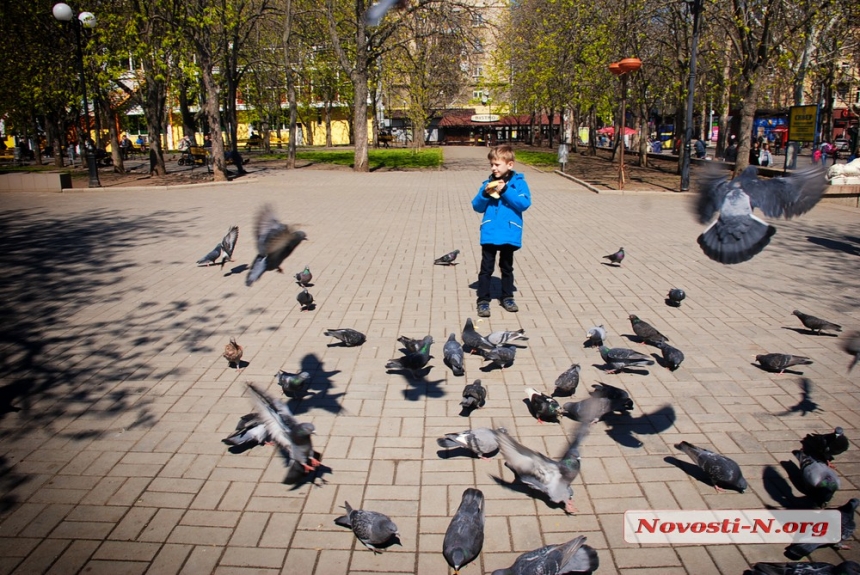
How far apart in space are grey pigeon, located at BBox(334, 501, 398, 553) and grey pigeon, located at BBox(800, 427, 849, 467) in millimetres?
2776

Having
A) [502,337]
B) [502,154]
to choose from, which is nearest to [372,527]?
[502,337]

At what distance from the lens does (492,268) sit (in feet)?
21.9

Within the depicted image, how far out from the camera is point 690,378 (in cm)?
504

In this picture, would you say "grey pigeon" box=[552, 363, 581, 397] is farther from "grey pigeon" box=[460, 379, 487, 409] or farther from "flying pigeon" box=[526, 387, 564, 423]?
"grey pigeon" box=[460, 379, 487, 409]

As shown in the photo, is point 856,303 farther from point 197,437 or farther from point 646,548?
point 197,437

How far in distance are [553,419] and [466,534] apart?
160cm

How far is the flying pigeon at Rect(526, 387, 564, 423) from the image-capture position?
418 centimetres

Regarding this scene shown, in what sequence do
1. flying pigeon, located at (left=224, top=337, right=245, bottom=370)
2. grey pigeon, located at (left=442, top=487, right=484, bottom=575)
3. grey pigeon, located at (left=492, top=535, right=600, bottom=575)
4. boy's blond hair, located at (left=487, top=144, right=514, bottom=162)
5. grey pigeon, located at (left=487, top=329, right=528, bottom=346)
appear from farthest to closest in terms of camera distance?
boy's blond hair, located at (left=487, top=144, right=514, bottom=162), grey pigeon, located at (left=487, top=329, right=528, bottom=346), flying pigeon, located at (left=224, top=337, right=245, bottom=370), grey pigeon, located at (left=442, top=487, right=484, bottom=575), grey pigeon, located at (left=492, top=535, right=600, bottom=575)

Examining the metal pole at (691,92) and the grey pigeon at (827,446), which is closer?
the grey pigeon at (827,446)

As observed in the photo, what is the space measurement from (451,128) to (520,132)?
28.9 ft

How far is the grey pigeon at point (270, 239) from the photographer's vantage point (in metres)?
4.52

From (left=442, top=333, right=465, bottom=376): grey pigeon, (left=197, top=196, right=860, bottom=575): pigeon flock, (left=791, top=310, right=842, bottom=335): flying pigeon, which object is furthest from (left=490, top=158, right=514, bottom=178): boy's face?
(left=791, top=310, right=842, bottom=335): flying pigeon

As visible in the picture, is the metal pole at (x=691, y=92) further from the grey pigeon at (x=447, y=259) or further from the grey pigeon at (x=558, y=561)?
the grey pigeon at (x=558, y=561)

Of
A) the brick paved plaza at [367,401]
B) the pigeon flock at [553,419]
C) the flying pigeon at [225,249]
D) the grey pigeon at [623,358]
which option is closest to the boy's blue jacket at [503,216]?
the brick paved plaza at [367,401]
